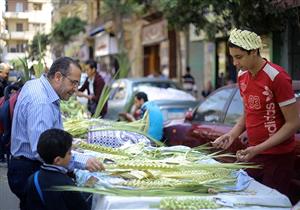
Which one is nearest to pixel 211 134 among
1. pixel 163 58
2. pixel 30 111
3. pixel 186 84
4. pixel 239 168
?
pixel 239 168

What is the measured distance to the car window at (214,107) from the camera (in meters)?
7.70

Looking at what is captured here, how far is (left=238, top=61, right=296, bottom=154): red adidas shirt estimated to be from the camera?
4.35 meters

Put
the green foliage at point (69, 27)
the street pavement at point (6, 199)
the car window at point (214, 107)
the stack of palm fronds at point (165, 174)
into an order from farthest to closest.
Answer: the green foliage at point (69, 27) → the car window at point (214, 107) → the street pavement at point (6, 199) → the stack of palm fronds at point (165, 174)

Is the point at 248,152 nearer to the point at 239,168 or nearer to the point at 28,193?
the point at 239,168

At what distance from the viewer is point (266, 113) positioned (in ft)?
14.5

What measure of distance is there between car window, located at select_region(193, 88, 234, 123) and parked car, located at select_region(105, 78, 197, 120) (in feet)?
9.56

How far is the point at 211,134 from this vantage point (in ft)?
24.3

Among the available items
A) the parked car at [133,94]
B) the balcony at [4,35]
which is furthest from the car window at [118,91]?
the balcony at [4,35]

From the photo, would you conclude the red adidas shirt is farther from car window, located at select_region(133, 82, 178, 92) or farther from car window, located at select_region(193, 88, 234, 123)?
car window, located at select_region(133, 82, 178, 92)

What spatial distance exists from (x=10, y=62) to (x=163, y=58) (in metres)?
18.1

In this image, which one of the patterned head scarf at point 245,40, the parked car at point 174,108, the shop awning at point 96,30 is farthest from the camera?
the shop awning at point 96,30

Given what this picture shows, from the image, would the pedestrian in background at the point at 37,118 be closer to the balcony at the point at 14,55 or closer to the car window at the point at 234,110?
the car window at the point at 234,110

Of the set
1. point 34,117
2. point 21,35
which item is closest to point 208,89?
point 21,35

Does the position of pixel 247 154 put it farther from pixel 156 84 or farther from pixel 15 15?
pixel 156 84
